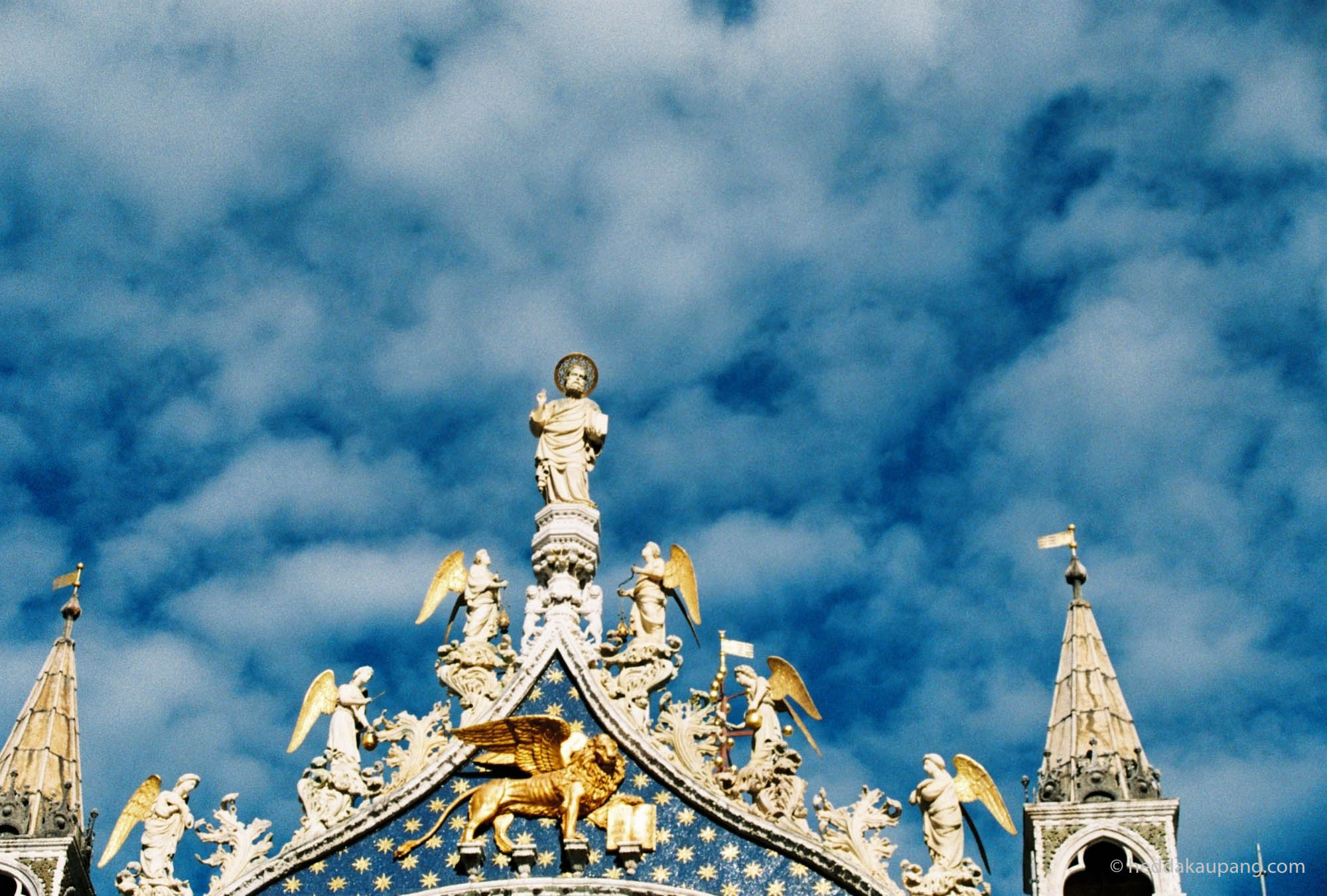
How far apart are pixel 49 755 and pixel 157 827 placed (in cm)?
137

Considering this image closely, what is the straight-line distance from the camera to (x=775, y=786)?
75.5 ft

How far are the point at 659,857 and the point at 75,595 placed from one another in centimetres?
692

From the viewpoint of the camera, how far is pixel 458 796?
23.3m

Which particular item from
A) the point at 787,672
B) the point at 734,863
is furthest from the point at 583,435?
the point at 734,863

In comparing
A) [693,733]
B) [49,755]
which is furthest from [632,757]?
[49,755]

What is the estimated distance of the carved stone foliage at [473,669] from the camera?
2383 centimetres

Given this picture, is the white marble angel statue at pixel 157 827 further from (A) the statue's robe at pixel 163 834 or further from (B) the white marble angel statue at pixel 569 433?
(B) the white marble angel statue at pixel 569 433

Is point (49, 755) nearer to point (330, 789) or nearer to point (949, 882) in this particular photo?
point (330, 789)

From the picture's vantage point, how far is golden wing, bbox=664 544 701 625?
81.7ft

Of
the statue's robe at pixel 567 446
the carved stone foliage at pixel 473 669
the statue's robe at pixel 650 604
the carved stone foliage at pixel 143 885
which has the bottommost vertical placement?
the carved stone foliage at pixel 143 885

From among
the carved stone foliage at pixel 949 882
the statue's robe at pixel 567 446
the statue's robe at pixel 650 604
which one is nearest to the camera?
the carved stone foliage at pixel 949 882

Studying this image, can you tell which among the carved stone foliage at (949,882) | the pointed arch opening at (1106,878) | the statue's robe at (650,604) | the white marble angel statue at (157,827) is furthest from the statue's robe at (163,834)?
the pointed arch opening at (1106,878)

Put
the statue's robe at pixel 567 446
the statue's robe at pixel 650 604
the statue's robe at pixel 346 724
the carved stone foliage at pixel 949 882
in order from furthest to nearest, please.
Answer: the statue's robe at pixel 567 446 → the statue's robe at pixel 650 604 → the statue's robe at pixel 346 724 → the carved stone foliage at pixel 949 882

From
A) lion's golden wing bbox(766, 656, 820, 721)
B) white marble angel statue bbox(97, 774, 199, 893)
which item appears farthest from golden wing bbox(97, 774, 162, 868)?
lion's golden wing bbox(766, 656, 820, 721)
